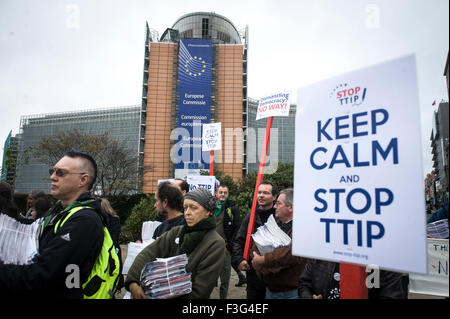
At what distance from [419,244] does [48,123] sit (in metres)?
68.6

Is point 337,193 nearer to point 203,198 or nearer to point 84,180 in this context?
point 203,198

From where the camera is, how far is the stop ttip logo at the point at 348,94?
59.0 inches

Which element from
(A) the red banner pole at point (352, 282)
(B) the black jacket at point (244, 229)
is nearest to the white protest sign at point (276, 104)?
(B) the black jacket at point (244, 229)

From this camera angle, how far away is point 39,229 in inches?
68.1

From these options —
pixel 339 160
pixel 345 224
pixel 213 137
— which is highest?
pixel 213 137

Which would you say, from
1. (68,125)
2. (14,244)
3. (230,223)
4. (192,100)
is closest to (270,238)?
(14,244)

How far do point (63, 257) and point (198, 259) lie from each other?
0.93 metres

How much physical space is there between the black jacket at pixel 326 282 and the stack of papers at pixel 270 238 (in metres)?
0.27

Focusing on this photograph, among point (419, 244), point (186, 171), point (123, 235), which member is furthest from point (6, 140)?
point (419, 244)

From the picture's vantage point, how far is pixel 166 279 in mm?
1886

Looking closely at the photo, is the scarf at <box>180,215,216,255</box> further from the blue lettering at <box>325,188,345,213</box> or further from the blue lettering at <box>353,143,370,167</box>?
the blue lettering at <box>353,143,370,167</box>

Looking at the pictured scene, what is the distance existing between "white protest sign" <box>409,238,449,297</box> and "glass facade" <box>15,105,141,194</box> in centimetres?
5524
